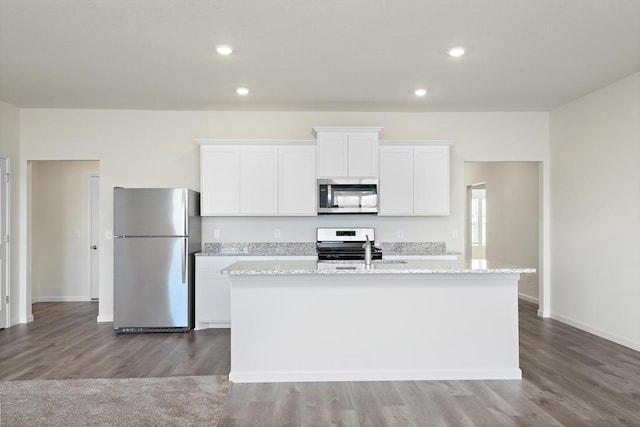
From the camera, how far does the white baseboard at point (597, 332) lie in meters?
4.24

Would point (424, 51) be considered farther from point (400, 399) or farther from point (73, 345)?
point (73, 345)

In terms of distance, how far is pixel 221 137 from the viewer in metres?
5.57

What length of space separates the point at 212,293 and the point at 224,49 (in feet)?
9.15

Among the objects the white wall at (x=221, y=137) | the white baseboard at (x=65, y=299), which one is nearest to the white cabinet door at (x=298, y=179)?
the white wall at (x=221, y=137)

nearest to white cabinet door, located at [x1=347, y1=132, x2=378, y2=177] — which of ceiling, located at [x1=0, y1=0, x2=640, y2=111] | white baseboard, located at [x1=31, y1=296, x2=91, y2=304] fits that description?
ceiling, located at [x1=0, y1=0, x2=640, y2=111]

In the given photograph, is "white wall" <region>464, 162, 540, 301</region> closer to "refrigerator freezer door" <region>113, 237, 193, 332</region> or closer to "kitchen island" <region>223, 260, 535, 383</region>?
"kitchen island" <region>223, 260, 535, 383</region>

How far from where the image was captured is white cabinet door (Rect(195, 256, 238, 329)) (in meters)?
5.02

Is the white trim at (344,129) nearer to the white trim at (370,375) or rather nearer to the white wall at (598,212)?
the white wall at (598,212)

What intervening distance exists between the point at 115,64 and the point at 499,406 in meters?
4.21

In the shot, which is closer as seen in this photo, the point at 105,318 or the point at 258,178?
the point at 258,178

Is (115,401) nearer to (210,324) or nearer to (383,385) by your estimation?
(383,385)

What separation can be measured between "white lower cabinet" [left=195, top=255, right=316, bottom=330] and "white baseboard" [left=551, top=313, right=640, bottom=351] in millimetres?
3596

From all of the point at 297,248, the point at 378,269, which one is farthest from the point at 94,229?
the point at 378,269

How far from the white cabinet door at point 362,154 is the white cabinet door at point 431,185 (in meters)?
0.55
